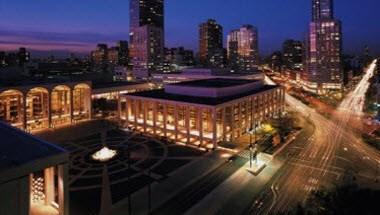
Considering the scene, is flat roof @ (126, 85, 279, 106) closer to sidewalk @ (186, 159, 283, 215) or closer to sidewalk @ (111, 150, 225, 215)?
sidewalk @ (111, 150, 225, 215)

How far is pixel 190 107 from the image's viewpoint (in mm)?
65000

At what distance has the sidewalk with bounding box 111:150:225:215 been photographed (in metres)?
37.2

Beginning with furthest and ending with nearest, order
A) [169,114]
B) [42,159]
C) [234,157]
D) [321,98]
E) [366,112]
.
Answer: [321,98] < [366,112] < [169,114] < [234,157] < [42,159]

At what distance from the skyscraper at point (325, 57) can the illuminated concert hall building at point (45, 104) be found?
130 metres

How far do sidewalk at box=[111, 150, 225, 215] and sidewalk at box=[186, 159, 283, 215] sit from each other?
172 inches

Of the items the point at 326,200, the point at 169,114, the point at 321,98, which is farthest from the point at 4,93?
the point at 321,98

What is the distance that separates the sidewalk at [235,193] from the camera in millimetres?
37031

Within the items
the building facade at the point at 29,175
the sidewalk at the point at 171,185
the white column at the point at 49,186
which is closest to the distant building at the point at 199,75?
the sidewalk at the point at 171,185

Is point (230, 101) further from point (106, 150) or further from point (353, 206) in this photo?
point (353, 206)

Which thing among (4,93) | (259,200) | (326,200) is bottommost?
(259,200)

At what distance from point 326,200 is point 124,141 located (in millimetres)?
46993

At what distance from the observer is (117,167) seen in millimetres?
49812

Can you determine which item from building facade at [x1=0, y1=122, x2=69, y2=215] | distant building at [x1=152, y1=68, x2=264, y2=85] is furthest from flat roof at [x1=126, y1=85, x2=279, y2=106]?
distant building at [x1=152, y1=68, x2=264, y2=85]

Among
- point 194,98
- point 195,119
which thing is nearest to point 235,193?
point 195,119
